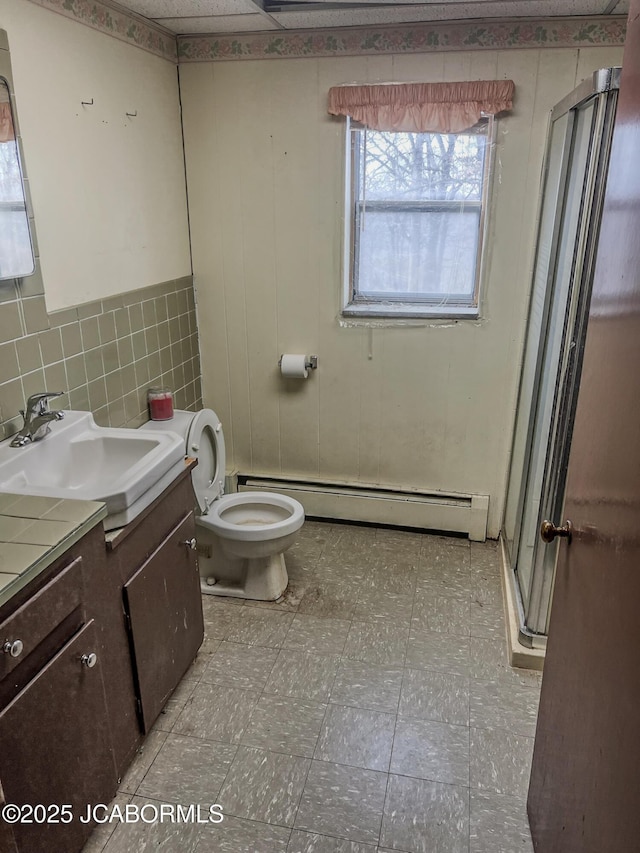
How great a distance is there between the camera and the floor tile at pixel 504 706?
1991 mm

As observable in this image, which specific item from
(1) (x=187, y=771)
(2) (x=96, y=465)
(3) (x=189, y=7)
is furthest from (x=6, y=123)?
(1) (x=187, y=771)

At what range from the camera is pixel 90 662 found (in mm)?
1467

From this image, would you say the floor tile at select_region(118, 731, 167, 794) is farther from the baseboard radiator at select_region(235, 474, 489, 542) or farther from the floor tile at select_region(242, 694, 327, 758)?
the baseboard radiator at select_region(235, 474, 489, 542)

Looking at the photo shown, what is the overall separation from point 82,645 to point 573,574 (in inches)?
44.4

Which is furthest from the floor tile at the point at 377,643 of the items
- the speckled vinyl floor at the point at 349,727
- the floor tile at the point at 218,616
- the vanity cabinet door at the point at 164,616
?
the vanity cabinet door at the point at 164,616

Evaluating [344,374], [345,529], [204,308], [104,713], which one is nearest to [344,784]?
[104,713]

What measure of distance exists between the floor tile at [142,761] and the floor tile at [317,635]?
583mm

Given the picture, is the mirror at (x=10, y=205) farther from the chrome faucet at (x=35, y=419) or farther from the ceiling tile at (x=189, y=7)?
the ceiling tile at (x=189, y=7)

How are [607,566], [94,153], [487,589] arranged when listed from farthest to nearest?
[487,589], [94,153], [607,566]

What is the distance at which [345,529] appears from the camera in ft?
10.5

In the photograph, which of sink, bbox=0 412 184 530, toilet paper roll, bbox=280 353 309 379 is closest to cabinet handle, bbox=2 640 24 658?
sink, bbox=0 412 184 530

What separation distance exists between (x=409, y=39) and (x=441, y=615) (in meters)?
2.36

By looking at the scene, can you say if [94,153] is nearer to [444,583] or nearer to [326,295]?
[326,295]

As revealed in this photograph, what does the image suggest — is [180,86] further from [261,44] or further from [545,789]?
[545,789]
